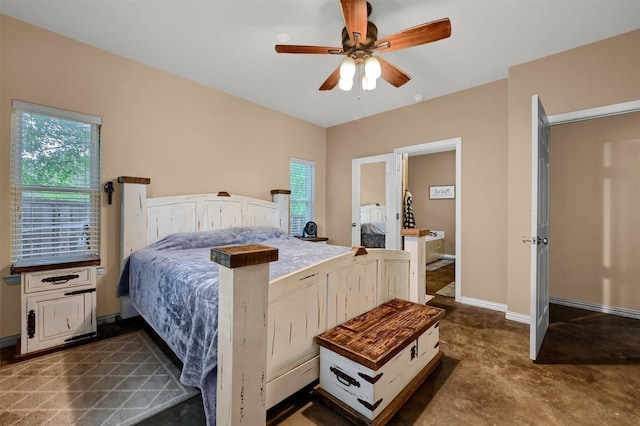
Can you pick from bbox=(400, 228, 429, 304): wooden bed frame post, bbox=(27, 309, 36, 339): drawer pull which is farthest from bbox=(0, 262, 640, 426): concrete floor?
bbox=(400, 228, 429, 304): wooden bed frame post

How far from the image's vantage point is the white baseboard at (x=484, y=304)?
10.3 ft

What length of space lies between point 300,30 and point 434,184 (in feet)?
17.6

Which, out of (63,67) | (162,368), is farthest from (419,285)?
(63,67)

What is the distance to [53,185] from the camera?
7.97 ft

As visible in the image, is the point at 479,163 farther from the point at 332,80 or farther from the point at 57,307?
the point at 57,307

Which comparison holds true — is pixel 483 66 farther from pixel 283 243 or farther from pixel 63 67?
pixel 63 67

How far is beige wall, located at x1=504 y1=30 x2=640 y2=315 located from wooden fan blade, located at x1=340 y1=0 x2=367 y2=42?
2.12 m

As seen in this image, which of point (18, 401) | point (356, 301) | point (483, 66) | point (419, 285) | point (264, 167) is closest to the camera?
point (18, 401)

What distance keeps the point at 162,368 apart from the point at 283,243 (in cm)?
166

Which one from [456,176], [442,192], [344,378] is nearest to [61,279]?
[344,378]

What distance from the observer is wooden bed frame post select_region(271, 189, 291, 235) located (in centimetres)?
411

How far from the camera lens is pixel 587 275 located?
3301 mm

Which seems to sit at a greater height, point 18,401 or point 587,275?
point 587,275

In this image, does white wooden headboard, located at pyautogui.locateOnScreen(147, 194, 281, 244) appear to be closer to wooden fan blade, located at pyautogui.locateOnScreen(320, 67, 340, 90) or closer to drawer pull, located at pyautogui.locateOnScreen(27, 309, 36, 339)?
drawer pull, located at pyautogui.locateOnScreen(27, 309, 36, 339)
